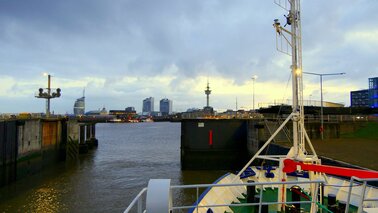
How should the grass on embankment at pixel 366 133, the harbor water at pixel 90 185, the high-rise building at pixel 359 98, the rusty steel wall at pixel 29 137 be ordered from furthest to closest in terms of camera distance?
the high-rise building at pixel 359 98, the grass on embankment at pixel 366 133, the rusty steel wall at pixel 29 137, the harbor water at pixel 90 185

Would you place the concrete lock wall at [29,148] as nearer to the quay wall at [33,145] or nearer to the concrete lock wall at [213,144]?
the quay wall at [33,145]

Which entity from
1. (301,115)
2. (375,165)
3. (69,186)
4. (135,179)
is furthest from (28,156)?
(375,165)

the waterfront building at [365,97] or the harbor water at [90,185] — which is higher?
the waterfront building at [365,97]

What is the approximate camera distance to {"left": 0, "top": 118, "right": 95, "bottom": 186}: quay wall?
24.1 meters

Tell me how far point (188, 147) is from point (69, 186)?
14195mm

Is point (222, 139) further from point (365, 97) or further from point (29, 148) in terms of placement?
point (365, 97)

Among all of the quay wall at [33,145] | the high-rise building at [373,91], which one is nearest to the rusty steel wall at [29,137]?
the quay wall at [33,145]

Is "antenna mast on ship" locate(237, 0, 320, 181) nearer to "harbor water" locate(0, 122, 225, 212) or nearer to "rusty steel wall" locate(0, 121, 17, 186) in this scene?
"harbor water" locate(0, 122, 225, 212)

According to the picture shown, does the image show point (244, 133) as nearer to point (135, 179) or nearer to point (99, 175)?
point (135, 179)

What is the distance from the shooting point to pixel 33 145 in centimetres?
3009

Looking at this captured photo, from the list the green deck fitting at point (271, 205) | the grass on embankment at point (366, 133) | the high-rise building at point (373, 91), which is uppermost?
the high-rise building at point (373, 91)

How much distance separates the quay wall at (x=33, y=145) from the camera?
24094 mm

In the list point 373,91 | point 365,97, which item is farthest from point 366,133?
point 365,97

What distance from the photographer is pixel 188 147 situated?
33.3m
